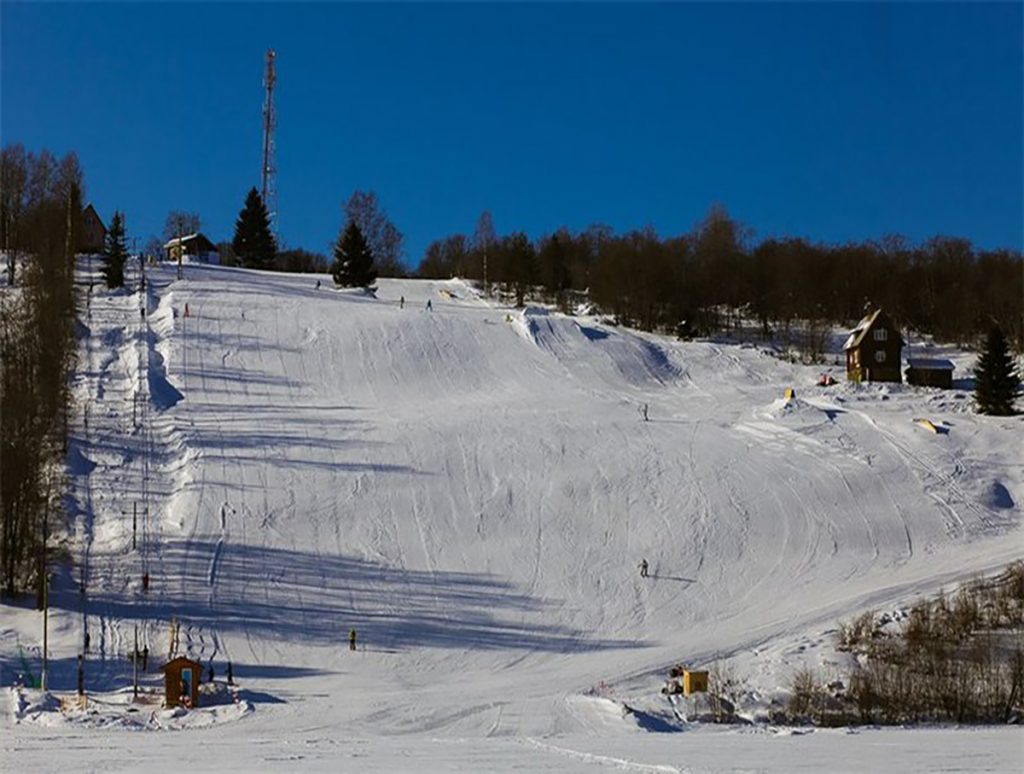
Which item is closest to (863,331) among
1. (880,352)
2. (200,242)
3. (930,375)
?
(880,352)

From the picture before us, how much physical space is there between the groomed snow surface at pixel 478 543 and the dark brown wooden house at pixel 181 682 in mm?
847

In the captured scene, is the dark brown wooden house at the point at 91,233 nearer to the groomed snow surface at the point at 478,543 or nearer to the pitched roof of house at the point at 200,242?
the pitched roof of house at the point at 200,242

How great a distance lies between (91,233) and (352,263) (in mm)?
19332

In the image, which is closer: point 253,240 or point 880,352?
Answer: point 880,352

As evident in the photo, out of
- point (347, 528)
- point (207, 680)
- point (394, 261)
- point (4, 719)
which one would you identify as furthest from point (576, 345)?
point (394, 261)

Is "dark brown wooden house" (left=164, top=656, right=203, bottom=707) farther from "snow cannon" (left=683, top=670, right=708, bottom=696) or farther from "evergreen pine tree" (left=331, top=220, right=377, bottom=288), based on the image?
"evergreen pine tree" (left=331, top=220, right=377, bottom=288)

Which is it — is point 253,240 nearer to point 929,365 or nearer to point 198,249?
point 198,249

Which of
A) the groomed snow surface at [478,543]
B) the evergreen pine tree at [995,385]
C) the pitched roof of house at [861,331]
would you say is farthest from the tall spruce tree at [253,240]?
the evergreen pine tree at [995,385]

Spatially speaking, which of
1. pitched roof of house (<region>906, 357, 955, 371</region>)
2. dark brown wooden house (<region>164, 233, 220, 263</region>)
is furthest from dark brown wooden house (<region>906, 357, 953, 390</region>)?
dark brown wooden house (<region>164, 233, 220, 263</region>)

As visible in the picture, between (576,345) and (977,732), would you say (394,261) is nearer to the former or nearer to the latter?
(576,345)

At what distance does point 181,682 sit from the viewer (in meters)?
22.9

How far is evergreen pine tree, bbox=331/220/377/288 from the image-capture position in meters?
69.6

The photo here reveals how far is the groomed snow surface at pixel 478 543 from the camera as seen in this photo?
20.2 m

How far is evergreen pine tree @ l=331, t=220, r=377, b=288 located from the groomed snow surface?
1412 centimetres
